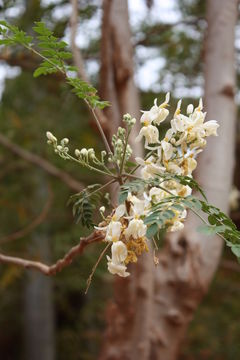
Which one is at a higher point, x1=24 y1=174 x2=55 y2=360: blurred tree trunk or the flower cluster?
the flower cluster

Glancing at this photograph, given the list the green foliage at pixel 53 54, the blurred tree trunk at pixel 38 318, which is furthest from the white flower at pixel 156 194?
the blurred tree trunk at pixel 38 318

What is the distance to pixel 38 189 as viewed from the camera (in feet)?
14.4

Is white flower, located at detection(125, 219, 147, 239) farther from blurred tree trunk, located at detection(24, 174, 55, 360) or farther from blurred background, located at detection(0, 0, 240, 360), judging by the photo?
blurred tree trunk, located at detection(24, 174, 55, 360)

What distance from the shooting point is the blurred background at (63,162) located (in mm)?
3000

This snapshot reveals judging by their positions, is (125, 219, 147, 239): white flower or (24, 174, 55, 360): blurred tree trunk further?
(24, 174, 55, 360): blurred tree trunk

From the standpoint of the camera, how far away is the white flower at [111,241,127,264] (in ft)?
2.57

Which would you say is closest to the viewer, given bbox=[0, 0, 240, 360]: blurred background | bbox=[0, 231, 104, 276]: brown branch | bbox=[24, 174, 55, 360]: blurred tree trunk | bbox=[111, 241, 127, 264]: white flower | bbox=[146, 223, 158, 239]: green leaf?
bbox=[146, 223, 158, 239]: green leaf

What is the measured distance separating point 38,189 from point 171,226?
366 cm

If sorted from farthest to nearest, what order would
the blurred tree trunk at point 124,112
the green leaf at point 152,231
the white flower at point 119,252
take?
the blurred tree trunk at point 124,112 < the white flower at point 119,252 < the green leaf at point 152,231

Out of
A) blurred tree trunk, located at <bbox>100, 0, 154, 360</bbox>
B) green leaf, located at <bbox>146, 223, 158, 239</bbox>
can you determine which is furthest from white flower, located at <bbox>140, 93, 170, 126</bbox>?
blurred tree trunk, located at <bbox>100, 0, 154, 360</bbox>

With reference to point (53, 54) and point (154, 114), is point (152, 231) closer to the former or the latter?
point (154, 114)

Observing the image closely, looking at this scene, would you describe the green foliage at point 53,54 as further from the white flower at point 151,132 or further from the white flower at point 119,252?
the white flower at point 119,252

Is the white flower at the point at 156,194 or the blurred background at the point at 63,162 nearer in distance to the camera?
the white flower at the point at 156,194

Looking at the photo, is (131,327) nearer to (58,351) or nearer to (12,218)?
(12,218)
